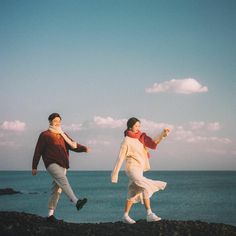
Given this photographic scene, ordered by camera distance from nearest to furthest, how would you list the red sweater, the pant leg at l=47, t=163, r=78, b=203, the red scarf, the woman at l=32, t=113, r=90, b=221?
the pant leg at l=47, t=163, r=78, b=203 < the woman at l=32, t=113, r=90, b=221 < the red sweater < the red scarf

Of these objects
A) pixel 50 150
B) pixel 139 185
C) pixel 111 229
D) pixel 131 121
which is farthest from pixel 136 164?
pixel 50 150

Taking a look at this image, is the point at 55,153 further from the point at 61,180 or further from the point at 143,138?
the point at 143,138

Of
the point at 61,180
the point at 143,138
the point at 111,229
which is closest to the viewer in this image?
the point at 111,229

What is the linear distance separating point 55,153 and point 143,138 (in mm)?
2144

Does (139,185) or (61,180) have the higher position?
(61,180)

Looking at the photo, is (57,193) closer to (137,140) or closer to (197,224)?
(137,140)

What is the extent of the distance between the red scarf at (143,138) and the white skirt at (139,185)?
63 cm

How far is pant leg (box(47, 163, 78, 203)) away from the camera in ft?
30.6

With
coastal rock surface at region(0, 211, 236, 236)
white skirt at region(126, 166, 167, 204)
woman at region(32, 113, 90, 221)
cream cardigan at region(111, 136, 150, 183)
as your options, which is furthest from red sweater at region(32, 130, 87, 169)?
white skirt at region(126, 166, 167, 204)

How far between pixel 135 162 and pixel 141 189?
66 centimetres

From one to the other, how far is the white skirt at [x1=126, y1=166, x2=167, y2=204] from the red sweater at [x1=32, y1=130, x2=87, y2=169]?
5.12 feet

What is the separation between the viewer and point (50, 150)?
9.59 metres

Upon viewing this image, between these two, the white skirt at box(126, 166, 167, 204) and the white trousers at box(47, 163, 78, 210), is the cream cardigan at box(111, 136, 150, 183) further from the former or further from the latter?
the white trousers at box(47, 163, 78, 210)

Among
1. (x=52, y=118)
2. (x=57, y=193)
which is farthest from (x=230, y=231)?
(x=52, y=118)
